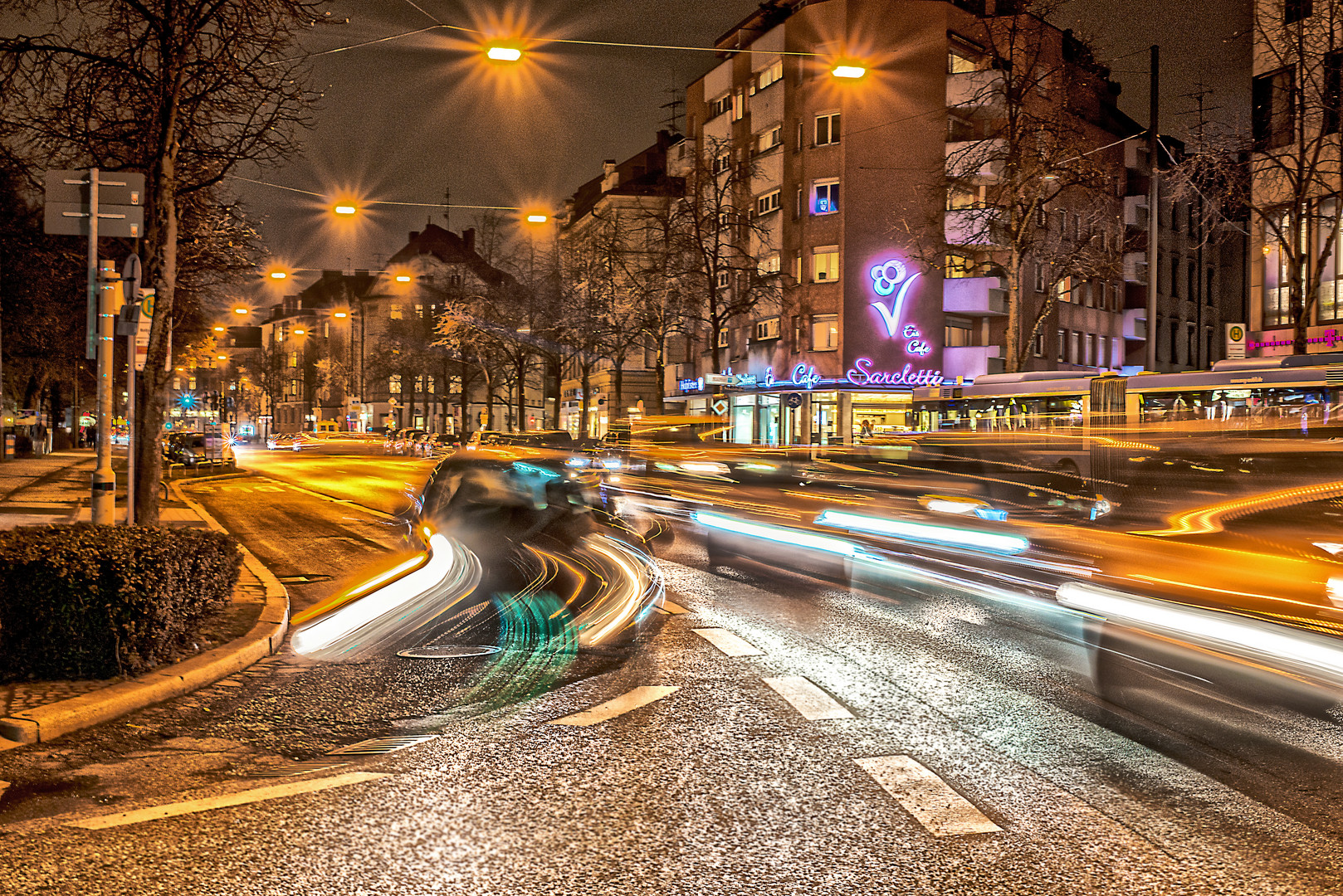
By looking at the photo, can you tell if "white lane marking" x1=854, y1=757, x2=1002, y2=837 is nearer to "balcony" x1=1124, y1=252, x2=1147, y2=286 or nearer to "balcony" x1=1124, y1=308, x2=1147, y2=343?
"balcony" x1=1124, y1=252, x2=1147, y2=286

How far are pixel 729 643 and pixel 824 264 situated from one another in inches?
1569

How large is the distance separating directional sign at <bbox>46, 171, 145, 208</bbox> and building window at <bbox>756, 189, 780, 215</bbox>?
4069 cm

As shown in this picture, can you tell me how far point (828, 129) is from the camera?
4681 cm

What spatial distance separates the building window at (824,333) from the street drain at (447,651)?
38810mm

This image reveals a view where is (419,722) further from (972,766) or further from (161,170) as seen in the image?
(161,170)

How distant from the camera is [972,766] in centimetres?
538

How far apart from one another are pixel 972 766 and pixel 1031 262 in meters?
45.4

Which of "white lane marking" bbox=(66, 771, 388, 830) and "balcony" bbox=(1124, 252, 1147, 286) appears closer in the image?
"white lane marking" bbox=(66, 771, 388, 830)

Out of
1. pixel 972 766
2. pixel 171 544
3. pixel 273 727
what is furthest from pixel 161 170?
pixel 972 766

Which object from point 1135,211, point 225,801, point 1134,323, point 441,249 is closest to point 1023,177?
point 1135,211

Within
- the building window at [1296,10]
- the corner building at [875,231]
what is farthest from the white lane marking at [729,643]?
the corner building at [875,231]

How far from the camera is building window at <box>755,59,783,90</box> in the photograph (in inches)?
1954

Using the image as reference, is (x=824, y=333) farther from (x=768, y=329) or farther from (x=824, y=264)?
(x=768, y=329)

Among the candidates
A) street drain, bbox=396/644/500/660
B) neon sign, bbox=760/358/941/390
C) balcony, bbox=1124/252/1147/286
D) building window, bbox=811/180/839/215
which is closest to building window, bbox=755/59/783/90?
building window, bbox=811/180/839/215
